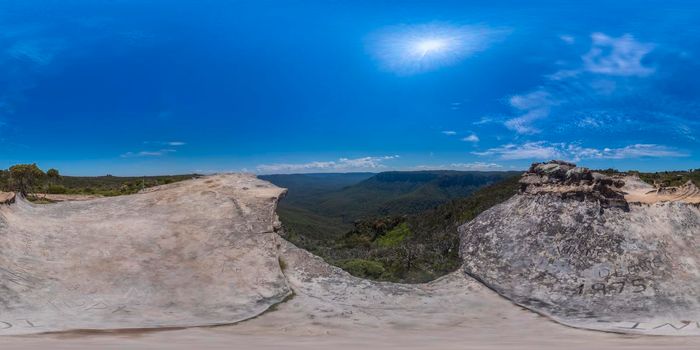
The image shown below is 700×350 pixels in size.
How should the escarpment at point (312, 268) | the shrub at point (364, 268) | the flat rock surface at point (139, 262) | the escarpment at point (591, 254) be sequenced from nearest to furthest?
the flat rock surface at point (139, 262), the escarpment at point (312, 268), the escarpment at point (591, 254), the shrub at point (364, 268)

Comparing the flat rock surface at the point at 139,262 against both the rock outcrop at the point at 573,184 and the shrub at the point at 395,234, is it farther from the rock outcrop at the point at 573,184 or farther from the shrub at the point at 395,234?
the shrub at the point at 395,234

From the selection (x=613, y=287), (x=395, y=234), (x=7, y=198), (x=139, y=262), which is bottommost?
(x=395, y=234)

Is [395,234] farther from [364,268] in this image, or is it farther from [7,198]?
[7,198]

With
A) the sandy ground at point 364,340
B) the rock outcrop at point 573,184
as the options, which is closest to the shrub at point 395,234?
the rock outcrop at point 573,184

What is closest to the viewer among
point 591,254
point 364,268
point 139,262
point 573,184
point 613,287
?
point 139,262

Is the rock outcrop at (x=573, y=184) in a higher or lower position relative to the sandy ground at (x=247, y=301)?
higher

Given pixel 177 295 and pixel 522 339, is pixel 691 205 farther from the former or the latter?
pixel 177 295

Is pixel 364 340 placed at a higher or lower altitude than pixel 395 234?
higher

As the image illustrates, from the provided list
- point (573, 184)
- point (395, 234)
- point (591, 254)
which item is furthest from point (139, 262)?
point (395, 234)

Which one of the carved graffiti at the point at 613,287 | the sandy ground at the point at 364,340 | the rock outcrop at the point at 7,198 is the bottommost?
the sandy ground at the point at 364,340
